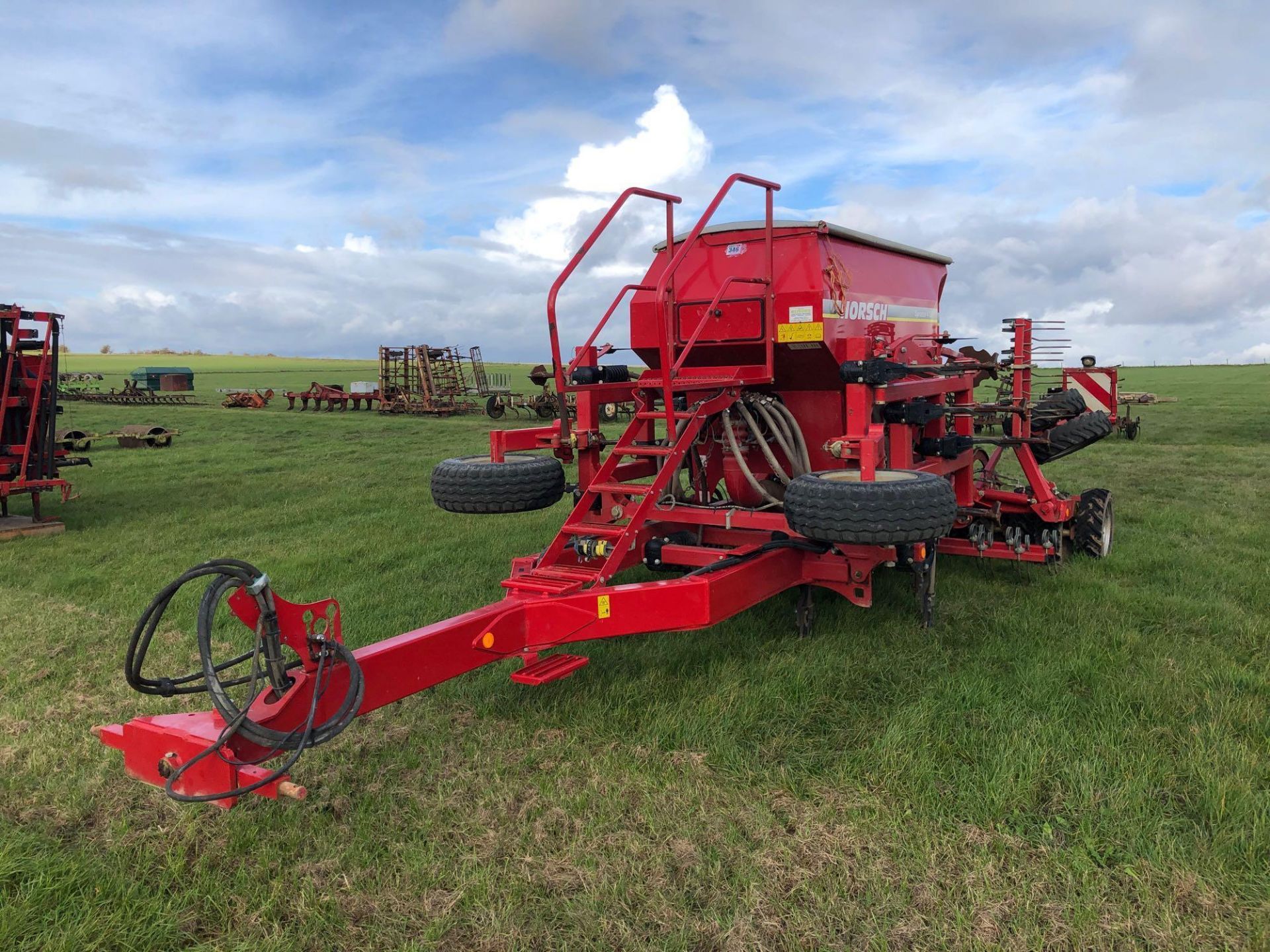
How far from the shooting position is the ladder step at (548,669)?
3955 mm

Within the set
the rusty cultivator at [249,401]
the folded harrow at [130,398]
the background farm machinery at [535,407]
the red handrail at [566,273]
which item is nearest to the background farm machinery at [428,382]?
the background farm machinery at [535,407]

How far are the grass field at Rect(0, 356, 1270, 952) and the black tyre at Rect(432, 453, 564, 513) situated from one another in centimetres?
98

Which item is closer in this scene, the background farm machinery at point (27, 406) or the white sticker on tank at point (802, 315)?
the white sticker on tank at point (802, 315)

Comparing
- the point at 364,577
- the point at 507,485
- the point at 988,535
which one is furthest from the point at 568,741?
the point at 988,535

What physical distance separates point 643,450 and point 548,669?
1.35 meters

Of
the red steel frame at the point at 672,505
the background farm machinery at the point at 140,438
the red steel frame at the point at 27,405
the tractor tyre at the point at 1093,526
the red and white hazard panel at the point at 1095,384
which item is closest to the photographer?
the red steel frame at the point at 672,505

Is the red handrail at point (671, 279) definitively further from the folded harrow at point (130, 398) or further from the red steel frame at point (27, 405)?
the folded harrow at point (130, 398)

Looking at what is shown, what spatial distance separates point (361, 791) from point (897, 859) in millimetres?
2127

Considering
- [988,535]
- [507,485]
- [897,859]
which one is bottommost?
[897,859]

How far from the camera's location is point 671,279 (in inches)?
224

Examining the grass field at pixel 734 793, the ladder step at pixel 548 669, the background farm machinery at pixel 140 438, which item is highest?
the background farm machinery at pixel 140 438

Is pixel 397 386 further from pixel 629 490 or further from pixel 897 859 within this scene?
pixel 897 859

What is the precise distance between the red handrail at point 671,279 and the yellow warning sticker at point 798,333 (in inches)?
4.3

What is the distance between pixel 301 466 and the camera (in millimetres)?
14930
